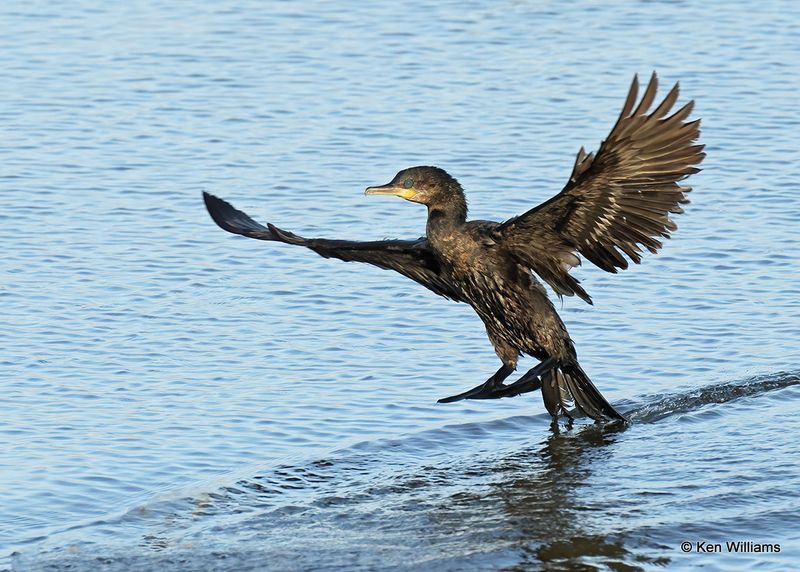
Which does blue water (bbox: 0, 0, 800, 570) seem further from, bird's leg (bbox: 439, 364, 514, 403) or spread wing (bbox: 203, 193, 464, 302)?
spread wing (bbox: 203, 193, 464, 302)

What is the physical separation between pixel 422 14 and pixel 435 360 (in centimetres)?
822

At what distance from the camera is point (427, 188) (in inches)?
312

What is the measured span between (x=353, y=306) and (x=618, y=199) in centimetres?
315

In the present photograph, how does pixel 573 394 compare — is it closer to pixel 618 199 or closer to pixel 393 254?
pixel 393 254

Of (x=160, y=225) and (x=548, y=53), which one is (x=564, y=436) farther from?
(x=548, y=53)

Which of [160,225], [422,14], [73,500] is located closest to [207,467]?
[73,500]

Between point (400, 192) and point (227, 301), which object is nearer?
point (400, 192)

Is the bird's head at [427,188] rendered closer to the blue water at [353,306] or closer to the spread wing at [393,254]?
the spread wing at [393,254]

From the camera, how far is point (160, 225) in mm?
11312

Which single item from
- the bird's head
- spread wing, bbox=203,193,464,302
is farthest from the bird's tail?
the bird's head

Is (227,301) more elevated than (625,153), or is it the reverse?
(625,153)

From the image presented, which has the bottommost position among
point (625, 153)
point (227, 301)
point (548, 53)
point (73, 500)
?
point (73, 500)

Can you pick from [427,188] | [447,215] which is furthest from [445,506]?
[427,188]

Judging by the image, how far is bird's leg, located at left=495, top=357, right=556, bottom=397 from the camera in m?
7.70
